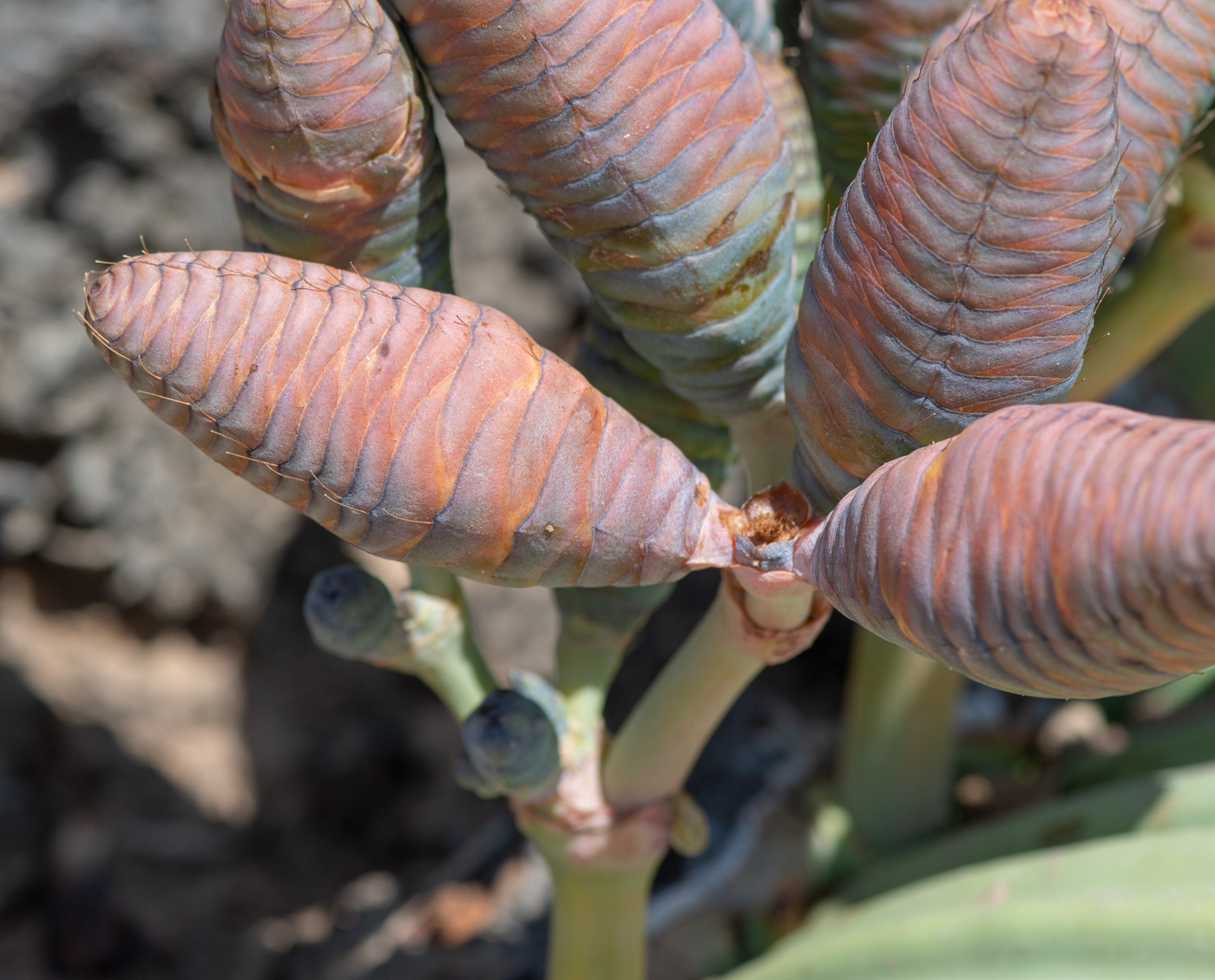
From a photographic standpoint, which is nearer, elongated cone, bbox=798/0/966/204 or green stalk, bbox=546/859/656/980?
elongated cone, bbox=798/0/966/204

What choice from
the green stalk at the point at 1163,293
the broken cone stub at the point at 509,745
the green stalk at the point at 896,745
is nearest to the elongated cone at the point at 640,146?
the broken cone stub at the point at 509,745

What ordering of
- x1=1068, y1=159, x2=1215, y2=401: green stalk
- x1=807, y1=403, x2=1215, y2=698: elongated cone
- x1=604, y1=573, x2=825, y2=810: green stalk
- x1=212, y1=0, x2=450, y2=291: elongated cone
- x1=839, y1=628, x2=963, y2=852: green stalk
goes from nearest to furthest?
x1=807, y1=403, x2=1215, y2=698: elongated cone → x1=212, y1=0, x2=450, y2=291: elongated cone → x1=604, y1=573, x2=825, y2=810: green stalk → x1=1068, y1=159, x2=1215, y2=401: green stalk → x1=839, y1=628, x2=963, y2=852: green stalk

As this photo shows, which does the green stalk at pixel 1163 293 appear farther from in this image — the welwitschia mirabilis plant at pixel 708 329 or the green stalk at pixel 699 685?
the green stalk at pixel 699 685

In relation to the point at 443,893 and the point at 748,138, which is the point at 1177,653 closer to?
the point at 748,138

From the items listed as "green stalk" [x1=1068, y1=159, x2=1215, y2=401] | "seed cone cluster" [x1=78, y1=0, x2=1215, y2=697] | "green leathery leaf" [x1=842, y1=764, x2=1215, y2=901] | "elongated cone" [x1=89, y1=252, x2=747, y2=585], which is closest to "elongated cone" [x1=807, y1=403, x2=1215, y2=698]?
"seed cone cluster" [x1=78, y1=0, x2=1215, y2=697]

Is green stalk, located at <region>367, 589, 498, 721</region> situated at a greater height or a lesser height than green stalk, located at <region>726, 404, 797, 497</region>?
lesser

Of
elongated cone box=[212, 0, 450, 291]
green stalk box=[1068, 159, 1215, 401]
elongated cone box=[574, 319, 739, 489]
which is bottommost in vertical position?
elongated cone box=[574, 319, 739, 489]

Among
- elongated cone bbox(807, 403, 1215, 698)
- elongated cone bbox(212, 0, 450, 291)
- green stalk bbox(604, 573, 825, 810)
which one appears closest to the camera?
elongated cone bbox(807, 403, 1215, 698)

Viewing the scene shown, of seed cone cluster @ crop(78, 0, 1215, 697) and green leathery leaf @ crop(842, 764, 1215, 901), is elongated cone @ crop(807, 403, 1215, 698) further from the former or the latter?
green leathery leaf @ crop(842, 764, 1215, 901)
